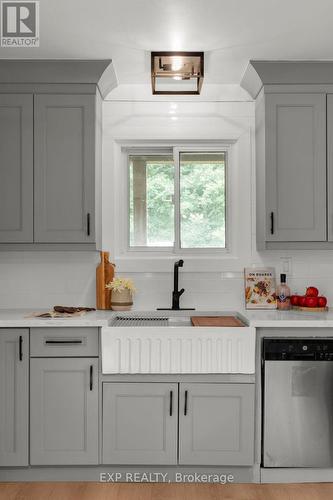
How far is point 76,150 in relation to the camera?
3252 millimetres

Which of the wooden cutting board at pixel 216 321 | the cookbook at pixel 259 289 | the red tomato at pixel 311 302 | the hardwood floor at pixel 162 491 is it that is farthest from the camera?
the cookbook at pixel 259 289

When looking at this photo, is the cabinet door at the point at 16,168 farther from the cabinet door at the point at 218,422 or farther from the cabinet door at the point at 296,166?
the cabinet door at the point at 296,166

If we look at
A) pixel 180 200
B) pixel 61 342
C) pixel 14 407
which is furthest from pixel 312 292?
pixel 14 407

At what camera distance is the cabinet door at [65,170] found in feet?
10.6

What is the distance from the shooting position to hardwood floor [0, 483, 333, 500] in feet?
9.07

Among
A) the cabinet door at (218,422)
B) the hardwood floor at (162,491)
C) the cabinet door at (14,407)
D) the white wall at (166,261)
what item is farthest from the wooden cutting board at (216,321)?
the cabinet door at (14,407)

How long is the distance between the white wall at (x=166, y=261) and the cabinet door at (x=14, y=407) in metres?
0.74

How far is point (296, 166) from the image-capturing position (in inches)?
129

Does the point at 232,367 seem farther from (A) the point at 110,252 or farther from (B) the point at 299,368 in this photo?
(A) the point at 110,252

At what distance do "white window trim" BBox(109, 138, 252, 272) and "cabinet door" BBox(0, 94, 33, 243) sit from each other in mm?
656

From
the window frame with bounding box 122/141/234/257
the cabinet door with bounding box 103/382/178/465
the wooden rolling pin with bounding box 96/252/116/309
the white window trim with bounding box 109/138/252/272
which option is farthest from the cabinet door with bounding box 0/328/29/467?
the window frame with bounding box 122/141/234/257

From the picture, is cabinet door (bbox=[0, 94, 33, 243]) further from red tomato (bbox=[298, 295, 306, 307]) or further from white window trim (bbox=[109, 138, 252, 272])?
red tomato (bbox=[298, 295, 306, 307])

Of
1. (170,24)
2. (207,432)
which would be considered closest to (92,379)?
(207,432)

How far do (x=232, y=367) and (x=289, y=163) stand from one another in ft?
4.60
